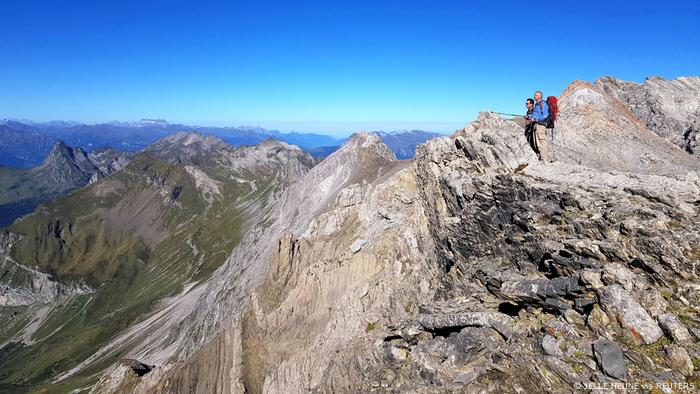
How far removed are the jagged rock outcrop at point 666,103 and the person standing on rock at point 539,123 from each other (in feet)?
68.5

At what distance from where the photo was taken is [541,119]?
102 ft

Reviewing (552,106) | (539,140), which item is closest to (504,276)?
(539,140)

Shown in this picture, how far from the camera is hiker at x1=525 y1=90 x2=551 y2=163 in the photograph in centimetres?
3097

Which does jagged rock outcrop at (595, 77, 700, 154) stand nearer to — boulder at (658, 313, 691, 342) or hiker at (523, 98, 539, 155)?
hiker at (523, 98, 539, 155)

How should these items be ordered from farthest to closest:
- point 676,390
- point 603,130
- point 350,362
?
point 603,130 → point 350,362 → point 676,390

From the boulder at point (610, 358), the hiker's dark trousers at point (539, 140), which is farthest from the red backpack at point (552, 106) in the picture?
the boulder at point (610, 358)

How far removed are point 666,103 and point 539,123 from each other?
28.7 meters

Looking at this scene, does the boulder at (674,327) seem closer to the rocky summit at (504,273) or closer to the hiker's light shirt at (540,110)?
the rocky summit at (504,273)

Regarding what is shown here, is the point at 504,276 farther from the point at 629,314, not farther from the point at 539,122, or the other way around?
the point at 539,122

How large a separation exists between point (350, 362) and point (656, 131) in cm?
4235

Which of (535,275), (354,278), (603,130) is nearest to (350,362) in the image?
(354,278)

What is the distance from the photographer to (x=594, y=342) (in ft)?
61.9

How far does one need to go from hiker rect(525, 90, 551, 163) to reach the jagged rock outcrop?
20877mm

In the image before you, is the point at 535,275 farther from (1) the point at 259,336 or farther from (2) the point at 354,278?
(1) the point at 259,336
